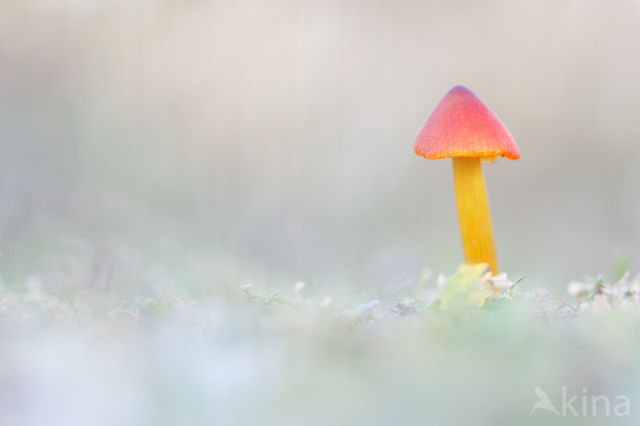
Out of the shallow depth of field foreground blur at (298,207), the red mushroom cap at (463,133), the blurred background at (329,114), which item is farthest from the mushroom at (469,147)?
the blurred background at (329,114)

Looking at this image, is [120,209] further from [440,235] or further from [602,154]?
[602,154]

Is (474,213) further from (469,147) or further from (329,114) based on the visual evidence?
(329,114)

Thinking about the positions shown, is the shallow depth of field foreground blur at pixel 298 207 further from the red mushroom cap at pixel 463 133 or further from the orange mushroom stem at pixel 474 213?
the red mushroom cap at pixel 463 133

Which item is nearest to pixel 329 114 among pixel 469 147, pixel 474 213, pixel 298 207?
pixel 298 207

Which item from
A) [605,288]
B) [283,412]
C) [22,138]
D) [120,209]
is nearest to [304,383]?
[283,412]

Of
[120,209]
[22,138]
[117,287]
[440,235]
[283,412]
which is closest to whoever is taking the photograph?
[283,412]

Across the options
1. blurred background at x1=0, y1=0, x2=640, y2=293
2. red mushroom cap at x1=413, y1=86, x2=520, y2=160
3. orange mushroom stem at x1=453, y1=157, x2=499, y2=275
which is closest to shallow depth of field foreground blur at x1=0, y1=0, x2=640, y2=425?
blurred background at x1=0, y1=0, x2=640, y2=293
